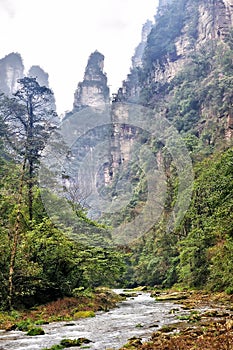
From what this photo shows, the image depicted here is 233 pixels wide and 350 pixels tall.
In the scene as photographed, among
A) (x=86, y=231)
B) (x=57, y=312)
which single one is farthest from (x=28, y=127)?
(x=57, y=312)

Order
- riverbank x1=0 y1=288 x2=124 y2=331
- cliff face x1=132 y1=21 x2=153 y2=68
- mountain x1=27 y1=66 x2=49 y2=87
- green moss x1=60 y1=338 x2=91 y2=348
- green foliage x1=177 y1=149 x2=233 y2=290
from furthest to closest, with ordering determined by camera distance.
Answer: mountain x1=27 y1=66 x2=49 y2=87 < cliff face x1=132 y1=21 x2=153 y2=68 < green foliage x1=177 y1=149 x2=233 y2=290 < riverbank x1=0 y1=288 x2=124 y2=331 < green moss x1=60 y1=338 x2=91 y2=348

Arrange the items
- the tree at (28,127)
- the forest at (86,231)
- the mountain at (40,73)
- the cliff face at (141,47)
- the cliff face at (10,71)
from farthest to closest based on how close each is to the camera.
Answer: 1. the mountain at (40,73)
2. the cliff face at (10,71)
3. the cliff face at (141,47)
4. the tree at (28,127)
5. the forest at (86,231)

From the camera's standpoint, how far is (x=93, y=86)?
4756 inches

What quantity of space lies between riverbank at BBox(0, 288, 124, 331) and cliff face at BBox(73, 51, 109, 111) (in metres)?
99.7

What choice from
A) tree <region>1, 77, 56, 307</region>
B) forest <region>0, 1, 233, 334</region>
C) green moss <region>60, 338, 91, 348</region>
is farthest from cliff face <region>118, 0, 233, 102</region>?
green moss <region>60, 338, 91, 348</region>

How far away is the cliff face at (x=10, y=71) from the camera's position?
478ft

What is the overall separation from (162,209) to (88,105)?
7489cm

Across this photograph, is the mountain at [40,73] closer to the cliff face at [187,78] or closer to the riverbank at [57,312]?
the cliff face at [187,78]

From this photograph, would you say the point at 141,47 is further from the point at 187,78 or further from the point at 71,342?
the point at 71,342

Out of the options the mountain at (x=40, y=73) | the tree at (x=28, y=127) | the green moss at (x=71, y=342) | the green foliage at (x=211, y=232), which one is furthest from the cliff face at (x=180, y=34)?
the mountain at (x=40, y=73)

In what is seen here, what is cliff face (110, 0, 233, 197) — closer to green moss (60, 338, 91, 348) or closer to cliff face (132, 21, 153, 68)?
green moss (60, 338, 91, 348)

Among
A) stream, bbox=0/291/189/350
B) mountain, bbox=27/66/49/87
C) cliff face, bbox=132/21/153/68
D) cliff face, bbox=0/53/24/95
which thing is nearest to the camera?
stream, bbox=0/291/189/350

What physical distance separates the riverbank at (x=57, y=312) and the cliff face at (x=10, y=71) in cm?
13213

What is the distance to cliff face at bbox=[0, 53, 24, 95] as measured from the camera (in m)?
146
